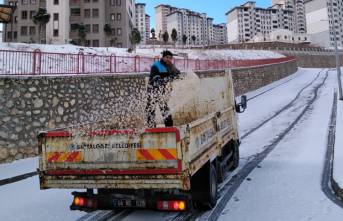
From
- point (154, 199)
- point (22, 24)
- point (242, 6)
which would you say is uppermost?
point (242, 6)

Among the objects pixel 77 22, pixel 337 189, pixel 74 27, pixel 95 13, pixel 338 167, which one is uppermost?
pixel 95 13

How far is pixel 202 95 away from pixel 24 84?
7.34 m

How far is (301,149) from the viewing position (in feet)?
37.1

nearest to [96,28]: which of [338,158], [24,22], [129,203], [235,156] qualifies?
[24,22]

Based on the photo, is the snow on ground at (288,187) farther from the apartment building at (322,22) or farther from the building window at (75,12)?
the apartment building at (322,22)

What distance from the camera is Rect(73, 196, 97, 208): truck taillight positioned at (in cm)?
559

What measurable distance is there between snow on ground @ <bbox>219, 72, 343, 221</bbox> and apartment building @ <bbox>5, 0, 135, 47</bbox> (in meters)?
54.4

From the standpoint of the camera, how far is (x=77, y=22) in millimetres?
65562

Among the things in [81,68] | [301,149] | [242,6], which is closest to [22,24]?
[81,68]

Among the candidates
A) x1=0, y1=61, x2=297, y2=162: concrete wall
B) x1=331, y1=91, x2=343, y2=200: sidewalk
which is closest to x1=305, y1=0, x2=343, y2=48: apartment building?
x1=0, y1=61, x2=297, y2=162: concrete wall

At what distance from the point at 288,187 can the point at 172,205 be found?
11.3 ft

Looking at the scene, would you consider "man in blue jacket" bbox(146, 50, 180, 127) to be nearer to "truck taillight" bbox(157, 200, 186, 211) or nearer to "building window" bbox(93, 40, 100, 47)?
"truck taillight" bbox(157, 200, 186, 211)

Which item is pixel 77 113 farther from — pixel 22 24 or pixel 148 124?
pixel 22 24

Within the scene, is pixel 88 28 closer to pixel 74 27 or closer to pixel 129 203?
pixel 74 27
